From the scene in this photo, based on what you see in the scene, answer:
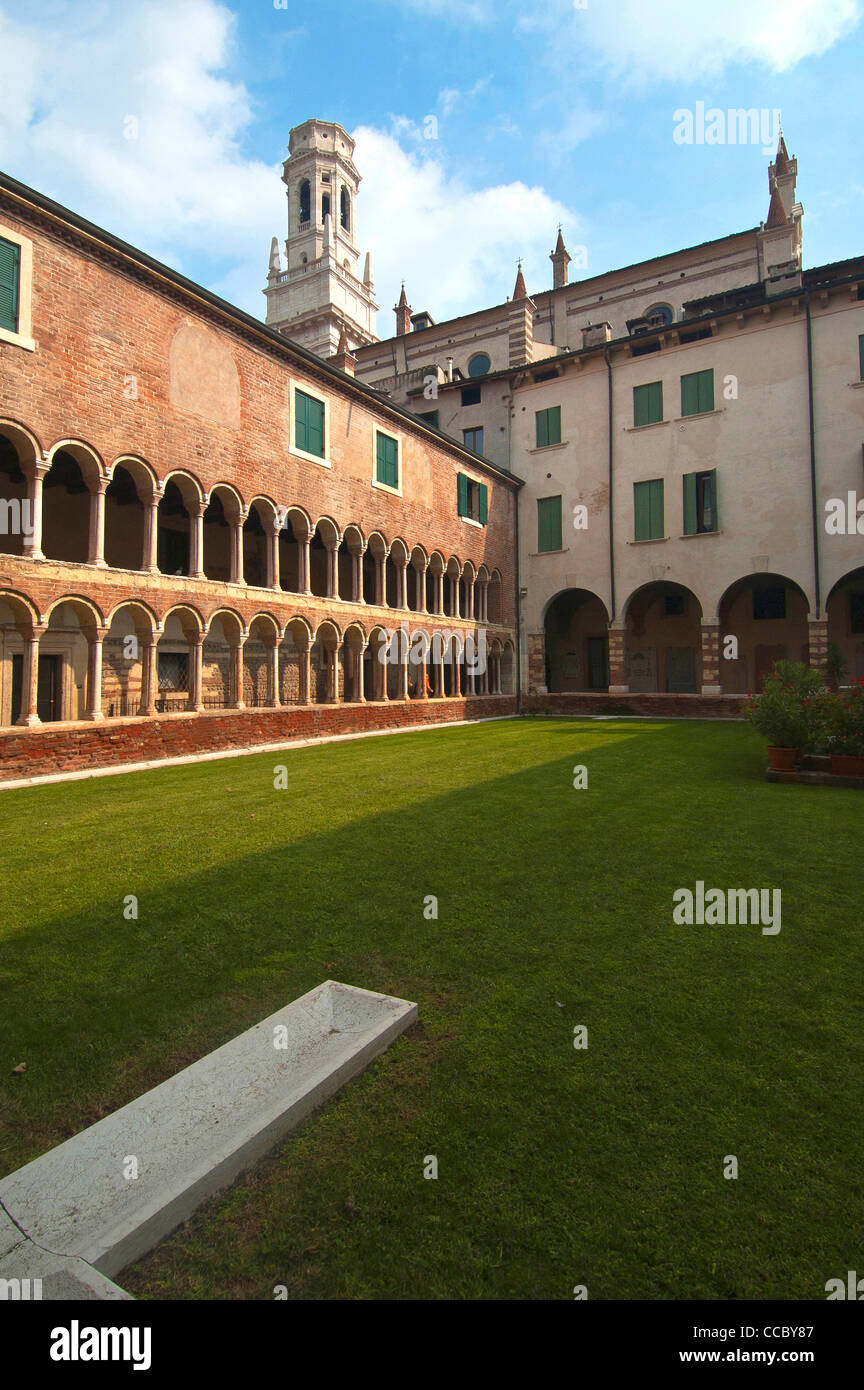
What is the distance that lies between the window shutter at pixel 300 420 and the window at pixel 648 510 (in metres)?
15.2

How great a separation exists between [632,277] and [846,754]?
38341 millimetres

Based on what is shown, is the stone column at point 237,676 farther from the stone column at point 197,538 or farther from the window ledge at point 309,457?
the window ledge at point 309,457

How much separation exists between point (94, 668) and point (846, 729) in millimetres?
13872

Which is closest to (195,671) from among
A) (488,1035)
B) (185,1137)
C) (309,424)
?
(309,424)

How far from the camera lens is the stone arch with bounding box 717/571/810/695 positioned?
93.1 ft

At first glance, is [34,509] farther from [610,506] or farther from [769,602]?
[769,602]

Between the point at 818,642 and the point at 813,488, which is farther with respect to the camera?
the point at 818,642

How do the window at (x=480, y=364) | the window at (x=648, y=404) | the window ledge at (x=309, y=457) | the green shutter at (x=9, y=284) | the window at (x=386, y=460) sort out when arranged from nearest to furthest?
the green shutter at (x=9, y=284) → the window ledge at (x=309, y=457) → the window at (x=386, y=460) → the window at (x=648, y=404) → the window at (x=480, y=364)

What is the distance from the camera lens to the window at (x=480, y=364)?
4144 cm

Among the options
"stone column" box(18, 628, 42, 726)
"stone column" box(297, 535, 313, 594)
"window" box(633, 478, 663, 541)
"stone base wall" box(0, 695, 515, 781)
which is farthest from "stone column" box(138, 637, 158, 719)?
"window" box(633, 478, 663, 541)

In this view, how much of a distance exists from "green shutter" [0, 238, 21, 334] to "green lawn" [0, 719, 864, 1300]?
377 inches

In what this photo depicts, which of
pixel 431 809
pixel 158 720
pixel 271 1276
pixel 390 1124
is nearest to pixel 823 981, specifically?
pixel 390 1124

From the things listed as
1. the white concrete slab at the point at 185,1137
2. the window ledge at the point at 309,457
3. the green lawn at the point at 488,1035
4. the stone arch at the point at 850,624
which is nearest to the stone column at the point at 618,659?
the stone arch at the point at 850,624

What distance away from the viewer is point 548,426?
98.1 ft
